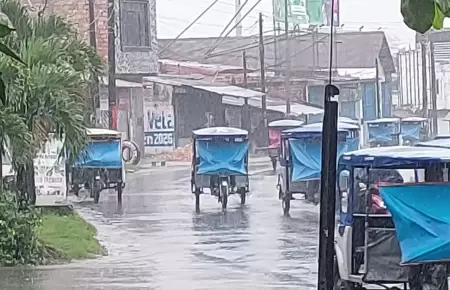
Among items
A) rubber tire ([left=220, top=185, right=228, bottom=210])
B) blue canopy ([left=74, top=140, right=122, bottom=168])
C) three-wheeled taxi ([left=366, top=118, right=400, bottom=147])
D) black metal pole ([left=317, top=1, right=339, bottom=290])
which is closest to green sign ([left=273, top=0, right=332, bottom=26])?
three-wheeled taxi ([left=366, top=118, right=400, bottom=147])

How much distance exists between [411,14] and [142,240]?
13.8m

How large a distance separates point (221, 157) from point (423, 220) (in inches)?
546

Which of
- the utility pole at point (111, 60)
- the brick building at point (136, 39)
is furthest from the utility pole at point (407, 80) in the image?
the utility pole at point (111, 60)

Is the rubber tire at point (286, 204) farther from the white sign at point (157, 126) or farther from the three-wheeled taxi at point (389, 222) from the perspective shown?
the white sign at point (157, 126)

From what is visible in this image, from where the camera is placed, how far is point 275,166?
1313 inches

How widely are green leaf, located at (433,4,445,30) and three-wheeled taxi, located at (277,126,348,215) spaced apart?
57.4 ft

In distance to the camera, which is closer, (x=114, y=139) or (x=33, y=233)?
(x=33, y=233)

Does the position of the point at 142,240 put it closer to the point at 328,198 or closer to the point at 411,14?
the point at 328,198

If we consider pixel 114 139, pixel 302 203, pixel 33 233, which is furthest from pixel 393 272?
pixel 114 139

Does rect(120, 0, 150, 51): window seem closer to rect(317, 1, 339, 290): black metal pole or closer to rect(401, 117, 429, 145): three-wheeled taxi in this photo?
rect(401, 117, 429, 145): three-wheeled taxi

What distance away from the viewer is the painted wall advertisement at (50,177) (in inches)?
730

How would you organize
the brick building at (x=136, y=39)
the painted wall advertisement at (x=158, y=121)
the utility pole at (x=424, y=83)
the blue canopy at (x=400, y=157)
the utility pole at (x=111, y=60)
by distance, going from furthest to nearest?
the utility pole at (x=424, y=83) → the painted wall advertisement at (x=158, y=121) → the brick building at (x=136, y=39) → the utility pole at (x=111, y=60) → the blue canopy at (x=400, y=157)

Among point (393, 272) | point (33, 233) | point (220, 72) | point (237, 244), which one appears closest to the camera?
point (393, 272)

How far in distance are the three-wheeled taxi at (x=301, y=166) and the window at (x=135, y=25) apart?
854 inches
